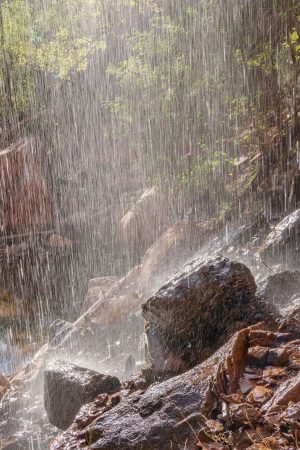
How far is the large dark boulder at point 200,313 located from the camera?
17.0ft

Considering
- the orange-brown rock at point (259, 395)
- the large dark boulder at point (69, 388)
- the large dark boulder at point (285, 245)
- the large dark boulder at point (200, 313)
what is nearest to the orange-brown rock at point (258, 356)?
the orange-brown rock at point (259, 395)

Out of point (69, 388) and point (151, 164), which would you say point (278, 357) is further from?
point (151, 164)

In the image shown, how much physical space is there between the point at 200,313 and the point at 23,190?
42.5 feet

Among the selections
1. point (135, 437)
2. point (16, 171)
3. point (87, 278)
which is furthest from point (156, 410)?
point (16, 171)

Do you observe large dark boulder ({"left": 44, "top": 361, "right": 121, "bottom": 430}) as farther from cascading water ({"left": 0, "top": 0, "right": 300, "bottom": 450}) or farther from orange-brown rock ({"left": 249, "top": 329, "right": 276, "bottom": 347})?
orange-brown rock ({"left": 249, "top": 329, "right": 276, "bottom": 347})

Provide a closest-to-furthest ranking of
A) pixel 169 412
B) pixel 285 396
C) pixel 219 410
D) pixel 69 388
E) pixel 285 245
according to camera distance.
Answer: pixel 285 396, pixel 219 410, pixel 169 412, pixel 69 388, pixel 285 245

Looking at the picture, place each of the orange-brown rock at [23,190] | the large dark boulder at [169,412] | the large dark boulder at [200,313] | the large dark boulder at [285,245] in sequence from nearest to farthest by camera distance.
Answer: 1. the large dark boulder at [169,412]
2. the large dark boulder at [200,313]
3. the large dark boulder at [285,245]
4. the orange-brown rock at [23,190]

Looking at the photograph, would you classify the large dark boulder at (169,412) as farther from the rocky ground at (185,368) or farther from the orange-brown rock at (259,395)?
the orange-brown rock at (259,395)

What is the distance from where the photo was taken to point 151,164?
41.6 feet

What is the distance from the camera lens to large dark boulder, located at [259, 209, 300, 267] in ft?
27.1

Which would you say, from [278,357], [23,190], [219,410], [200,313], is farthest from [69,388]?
[23,190]

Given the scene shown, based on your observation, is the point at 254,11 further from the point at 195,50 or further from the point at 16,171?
the point at 16,171

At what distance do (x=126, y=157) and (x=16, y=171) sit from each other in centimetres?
446

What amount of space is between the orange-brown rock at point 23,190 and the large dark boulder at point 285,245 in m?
10.7
